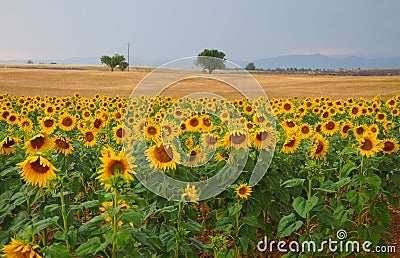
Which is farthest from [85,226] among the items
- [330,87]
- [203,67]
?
[330,87]

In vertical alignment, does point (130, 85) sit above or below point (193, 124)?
below

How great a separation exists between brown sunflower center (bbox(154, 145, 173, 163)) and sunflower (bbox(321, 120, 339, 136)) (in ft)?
12.3

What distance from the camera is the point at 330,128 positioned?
7.33 meters

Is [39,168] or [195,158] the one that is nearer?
[39,168]

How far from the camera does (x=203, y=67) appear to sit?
20.3 feet

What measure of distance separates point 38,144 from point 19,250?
1.96 metres

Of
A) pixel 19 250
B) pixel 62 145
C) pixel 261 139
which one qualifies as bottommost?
pixel 19 250

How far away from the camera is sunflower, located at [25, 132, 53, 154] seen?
4.38m

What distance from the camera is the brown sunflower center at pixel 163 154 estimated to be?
4.26m

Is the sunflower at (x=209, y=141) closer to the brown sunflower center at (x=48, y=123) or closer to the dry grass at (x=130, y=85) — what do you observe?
the brown sunflower center at (x=48, y=123)

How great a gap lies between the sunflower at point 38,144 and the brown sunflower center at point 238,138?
1820 mm

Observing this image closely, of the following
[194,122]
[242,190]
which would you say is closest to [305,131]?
[194,122]

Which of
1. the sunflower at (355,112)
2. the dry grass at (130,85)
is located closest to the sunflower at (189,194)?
the sunflower at (355,112)

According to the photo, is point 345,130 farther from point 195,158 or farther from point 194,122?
point 195,158
